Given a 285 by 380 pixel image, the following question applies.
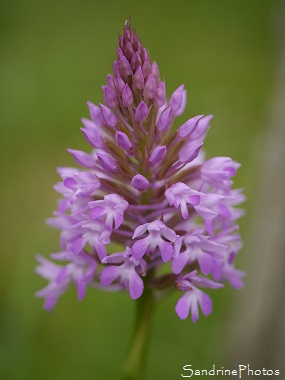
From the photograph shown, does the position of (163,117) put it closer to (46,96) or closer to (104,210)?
(104,210)

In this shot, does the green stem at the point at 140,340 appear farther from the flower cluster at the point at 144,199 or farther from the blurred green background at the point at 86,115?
the blurred green background at the point at 86,115

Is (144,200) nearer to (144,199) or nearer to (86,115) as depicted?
(144,199)

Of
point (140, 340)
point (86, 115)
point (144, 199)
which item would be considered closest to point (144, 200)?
point (144, 199)

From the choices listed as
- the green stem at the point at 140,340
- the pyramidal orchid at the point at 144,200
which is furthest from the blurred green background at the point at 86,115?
the pyramidal orchid at the point at 144,200

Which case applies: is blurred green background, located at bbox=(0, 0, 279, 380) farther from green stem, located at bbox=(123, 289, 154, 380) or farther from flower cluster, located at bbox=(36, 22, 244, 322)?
flower cluster, located at bbox=(36, 22, 244, 322)

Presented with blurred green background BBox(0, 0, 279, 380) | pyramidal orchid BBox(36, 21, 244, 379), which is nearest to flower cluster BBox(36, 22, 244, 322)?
pyramidal orchid BBox(36, 21, 244, 379)

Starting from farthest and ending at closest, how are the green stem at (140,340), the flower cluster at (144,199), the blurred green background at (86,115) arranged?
the blurred green background at (86,115) → the green stem at (140,340) → the flower cluster at (144,199)

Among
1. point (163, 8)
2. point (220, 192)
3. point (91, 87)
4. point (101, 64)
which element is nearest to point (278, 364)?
point (220, 192)
